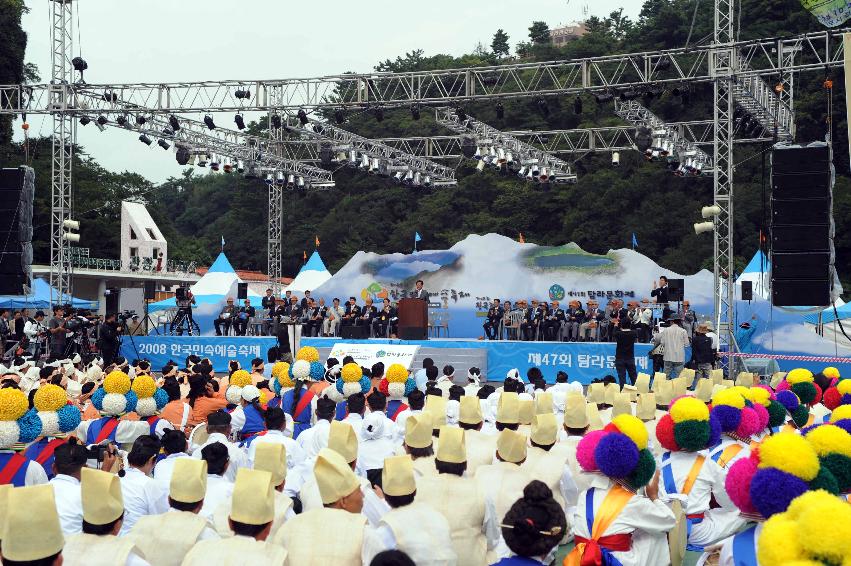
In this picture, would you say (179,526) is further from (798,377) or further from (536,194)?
(536,194)

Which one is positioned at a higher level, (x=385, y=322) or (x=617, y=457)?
(x=385, y=322)

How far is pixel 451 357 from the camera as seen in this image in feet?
62.6

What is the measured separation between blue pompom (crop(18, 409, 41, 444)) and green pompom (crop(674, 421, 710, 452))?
3.85 metres

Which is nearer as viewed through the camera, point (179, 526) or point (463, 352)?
point (179, 526)

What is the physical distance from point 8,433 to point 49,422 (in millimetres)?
533

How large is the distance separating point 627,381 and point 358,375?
953 centimetres

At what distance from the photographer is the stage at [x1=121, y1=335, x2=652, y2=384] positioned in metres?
18.0

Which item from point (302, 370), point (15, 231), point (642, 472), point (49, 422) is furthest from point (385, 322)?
point (642, 472)

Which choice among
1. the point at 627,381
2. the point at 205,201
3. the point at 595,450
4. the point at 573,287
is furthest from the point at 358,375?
the point at 205,201

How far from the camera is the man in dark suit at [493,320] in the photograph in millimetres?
21703

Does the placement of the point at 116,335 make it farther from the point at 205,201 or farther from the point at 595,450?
the point at 205,201

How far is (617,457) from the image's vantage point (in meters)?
4.32

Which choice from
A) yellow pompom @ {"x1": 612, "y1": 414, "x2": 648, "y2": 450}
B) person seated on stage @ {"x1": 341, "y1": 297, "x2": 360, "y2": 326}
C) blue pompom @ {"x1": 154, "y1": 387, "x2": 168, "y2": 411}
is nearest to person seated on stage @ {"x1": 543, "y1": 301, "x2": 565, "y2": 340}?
person seated on stage @ {"x1": 341, "y1": 297, "x2": 360, "y2": 326}

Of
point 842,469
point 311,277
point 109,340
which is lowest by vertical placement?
point 842,469
